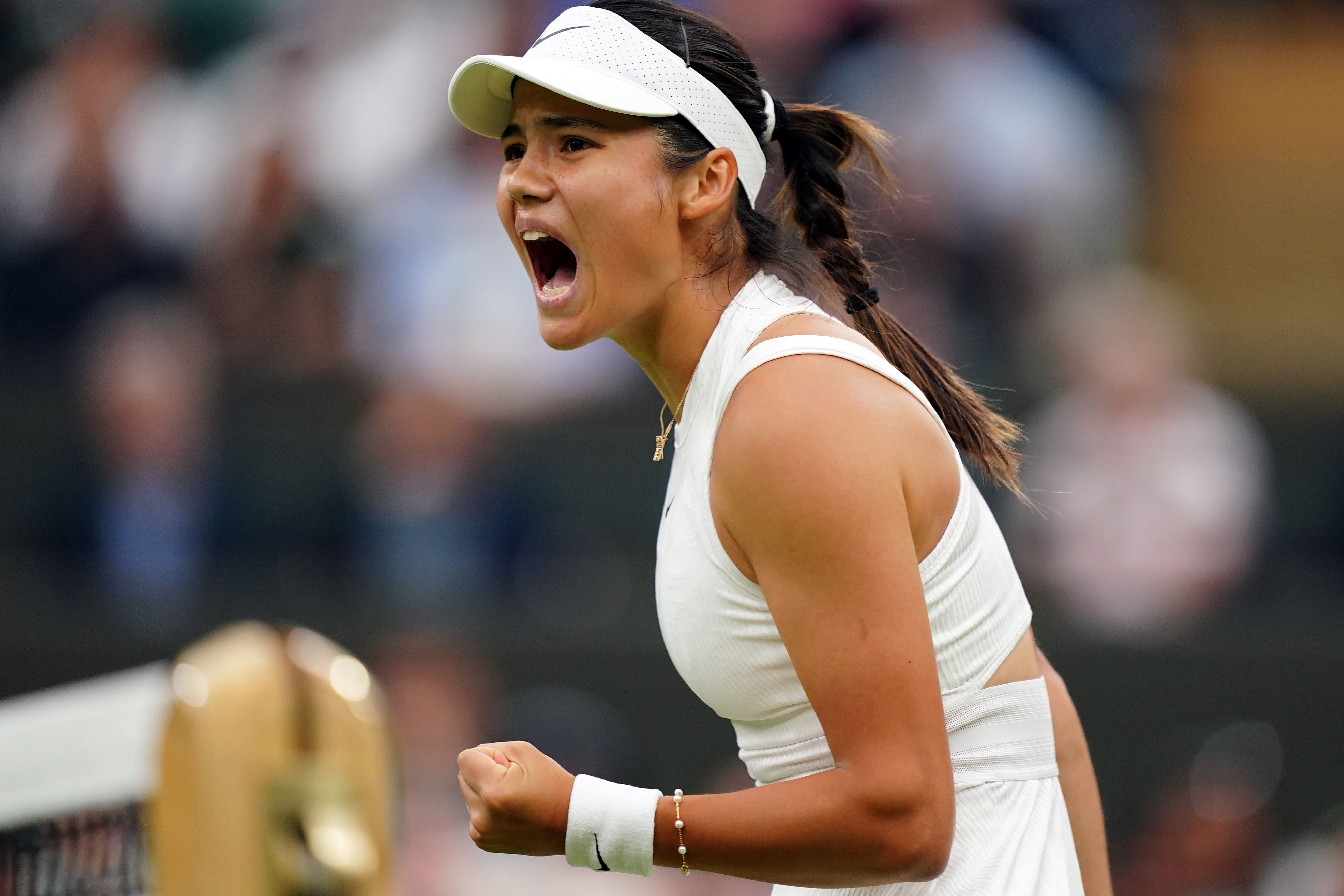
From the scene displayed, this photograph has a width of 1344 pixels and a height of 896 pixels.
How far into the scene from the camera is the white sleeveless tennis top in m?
1.98

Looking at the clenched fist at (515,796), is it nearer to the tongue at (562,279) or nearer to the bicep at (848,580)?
the bicep at (848,580)

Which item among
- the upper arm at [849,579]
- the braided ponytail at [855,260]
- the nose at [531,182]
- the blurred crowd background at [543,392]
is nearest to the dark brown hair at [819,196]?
the braided ponytail at [855,260]

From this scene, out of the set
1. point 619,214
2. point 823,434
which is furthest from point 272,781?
point 619,214

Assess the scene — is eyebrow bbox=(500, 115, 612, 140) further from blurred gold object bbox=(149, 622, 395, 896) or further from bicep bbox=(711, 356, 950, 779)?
blurred gold object bbox=(149, 622, 395, 896)

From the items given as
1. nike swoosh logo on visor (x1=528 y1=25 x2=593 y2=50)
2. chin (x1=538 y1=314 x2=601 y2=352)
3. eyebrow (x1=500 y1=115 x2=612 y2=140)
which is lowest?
chin (x1=538 y1=314 x2=601 y2=352)

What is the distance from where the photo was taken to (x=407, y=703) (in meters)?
5.72

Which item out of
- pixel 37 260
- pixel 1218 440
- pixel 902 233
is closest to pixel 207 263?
pixel 37 260

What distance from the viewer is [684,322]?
7.16 feet

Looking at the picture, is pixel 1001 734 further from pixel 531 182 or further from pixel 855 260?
pixel 531 182

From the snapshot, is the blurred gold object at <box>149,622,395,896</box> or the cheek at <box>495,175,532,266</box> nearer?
the blurred gold object at <box>149,622,395,896</box>

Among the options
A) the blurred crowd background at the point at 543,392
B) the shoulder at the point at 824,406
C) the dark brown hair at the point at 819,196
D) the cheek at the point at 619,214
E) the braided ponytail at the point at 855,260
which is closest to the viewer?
the shoulder at the point at 824,406

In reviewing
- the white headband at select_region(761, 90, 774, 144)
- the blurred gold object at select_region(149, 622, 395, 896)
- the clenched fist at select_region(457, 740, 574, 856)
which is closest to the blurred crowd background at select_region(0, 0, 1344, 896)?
the white headband at select_region(761, 90, 774, 144)

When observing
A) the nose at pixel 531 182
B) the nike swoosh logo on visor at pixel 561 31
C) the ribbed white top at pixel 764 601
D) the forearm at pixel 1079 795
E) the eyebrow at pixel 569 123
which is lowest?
the forearm at pixel 1079 795

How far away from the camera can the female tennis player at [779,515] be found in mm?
1827
